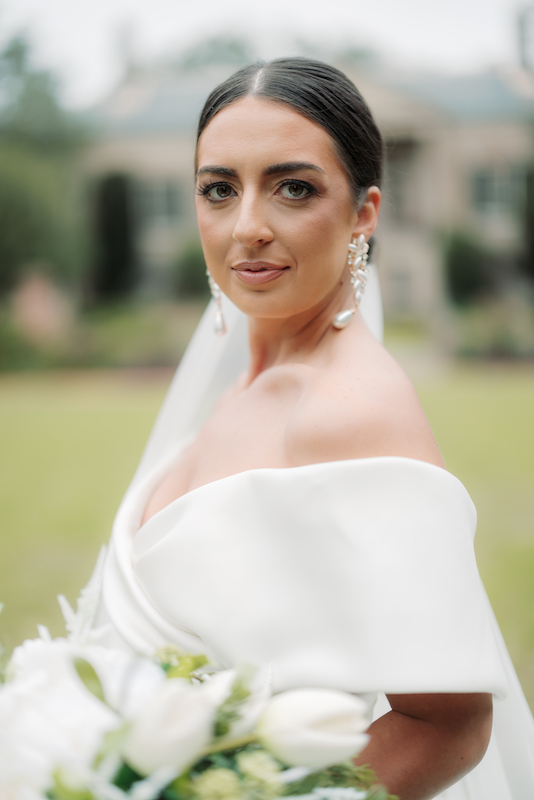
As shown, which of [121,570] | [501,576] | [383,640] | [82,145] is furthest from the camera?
[82,145]

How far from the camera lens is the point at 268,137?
169 centimetres

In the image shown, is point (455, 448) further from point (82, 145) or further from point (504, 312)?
point (82, 145)

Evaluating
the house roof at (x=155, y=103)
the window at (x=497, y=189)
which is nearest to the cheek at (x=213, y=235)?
the house roof at (x=155, y=103)

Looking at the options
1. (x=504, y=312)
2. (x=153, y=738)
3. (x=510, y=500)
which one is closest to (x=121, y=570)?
(x=153, y=738)

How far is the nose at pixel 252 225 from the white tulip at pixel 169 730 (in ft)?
3.56

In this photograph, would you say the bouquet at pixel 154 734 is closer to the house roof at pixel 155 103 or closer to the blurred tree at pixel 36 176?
the blurred tree at pixel 36 176

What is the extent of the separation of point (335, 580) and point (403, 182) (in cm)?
2938

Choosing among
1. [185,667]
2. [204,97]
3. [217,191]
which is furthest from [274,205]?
[204,97]

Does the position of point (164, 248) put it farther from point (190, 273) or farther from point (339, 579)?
point (339, 579)

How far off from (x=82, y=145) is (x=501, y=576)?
25133mm

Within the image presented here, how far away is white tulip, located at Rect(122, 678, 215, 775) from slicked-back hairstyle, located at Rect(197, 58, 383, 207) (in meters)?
1.34

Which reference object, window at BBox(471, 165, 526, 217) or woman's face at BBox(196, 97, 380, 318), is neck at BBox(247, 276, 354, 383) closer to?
woman's face at BBox(196, 97, 380, 318)

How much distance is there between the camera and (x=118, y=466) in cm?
1105

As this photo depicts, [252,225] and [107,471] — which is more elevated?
[107,471]
